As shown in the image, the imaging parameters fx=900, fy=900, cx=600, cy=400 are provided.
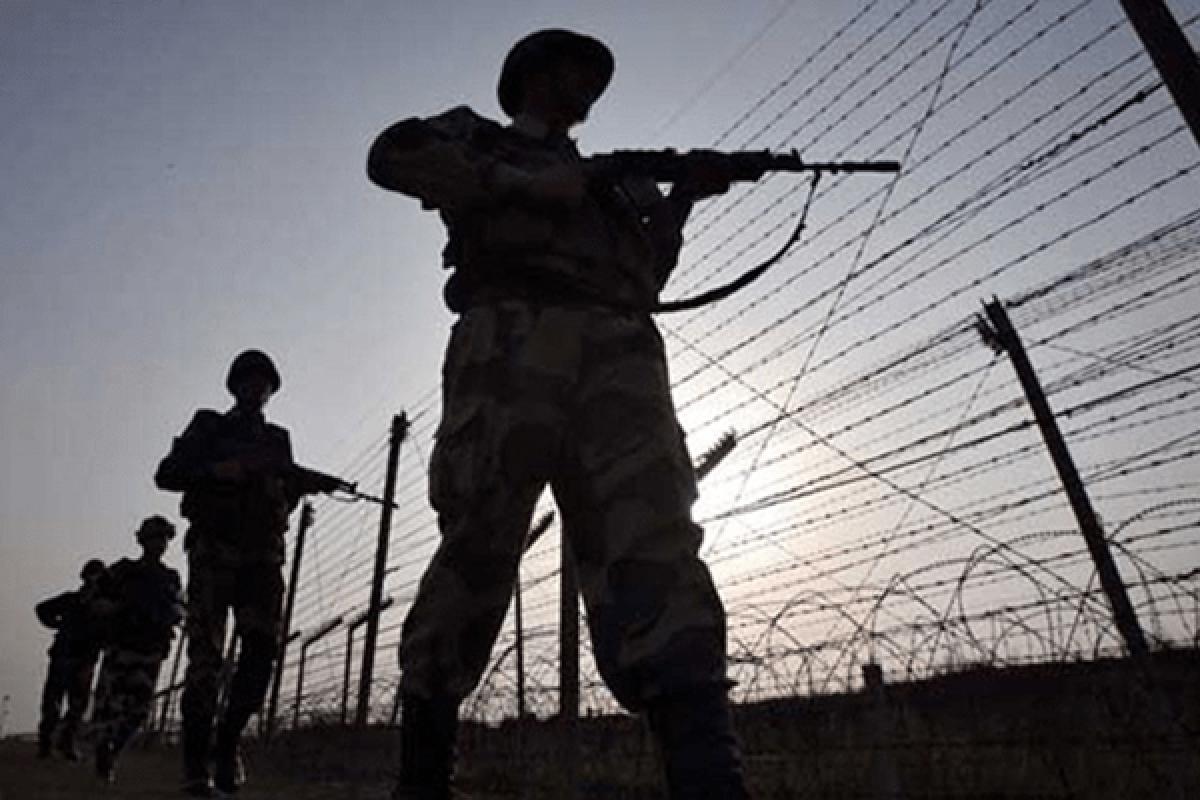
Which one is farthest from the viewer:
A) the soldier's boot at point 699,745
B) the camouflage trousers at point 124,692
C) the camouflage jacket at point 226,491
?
the camouflage trousers at point 124,692

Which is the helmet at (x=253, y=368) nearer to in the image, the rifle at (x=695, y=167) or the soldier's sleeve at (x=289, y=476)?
the soldier's sleeve at (x=289, y=476)

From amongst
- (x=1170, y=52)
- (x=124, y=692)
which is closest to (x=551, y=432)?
(x=1170, y=52)

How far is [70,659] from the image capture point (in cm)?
927

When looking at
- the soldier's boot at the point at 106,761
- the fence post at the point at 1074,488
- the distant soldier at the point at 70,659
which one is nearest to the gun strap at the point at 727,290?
the fence post at the point at 1074,488

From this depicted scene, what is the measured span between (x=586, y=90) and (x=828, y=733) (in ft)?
10.8

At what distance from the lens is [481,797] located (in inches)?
183

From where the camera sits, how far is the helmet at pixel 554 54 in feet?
7.76

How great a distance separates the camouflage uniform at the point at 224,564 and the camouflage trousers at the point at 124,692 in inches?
65.3

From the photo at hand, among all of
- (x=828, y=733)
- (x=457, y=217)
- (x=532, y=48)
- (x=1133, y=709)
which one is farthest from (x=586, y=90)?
(x=828, y=733)

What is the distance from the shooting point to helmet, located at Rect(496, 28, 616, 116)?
7.76 feet

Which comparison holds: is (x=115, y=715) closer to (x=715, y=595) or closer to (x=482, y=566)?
(x=482, y=566)

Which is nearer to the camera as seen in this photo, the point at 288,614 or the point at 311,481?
the point at 311,481

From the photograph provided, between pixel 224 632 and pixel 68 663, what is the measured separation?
641 centimetres

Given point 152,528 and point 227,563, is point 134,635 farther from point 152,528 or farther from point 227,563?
point 227,563
